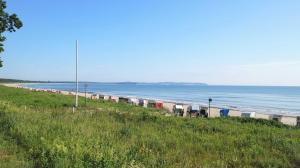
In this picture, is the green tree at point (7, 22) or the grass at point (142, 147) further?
the green tree at point (7, 22)

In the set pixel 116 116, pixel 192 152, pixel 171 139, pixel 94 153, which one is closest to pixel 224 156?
pixel 192 152

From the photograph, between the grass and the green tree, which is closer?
the grass

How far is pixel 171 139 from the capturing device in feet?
51.2

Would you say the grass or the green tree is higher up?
the green tree

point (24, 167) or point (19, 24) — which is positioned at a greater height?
point (19, 24)

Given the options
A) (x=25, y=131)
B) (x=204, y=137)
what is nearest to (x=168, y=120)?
(x=204, y=137)

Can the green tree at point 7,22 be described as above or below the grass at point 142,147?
above

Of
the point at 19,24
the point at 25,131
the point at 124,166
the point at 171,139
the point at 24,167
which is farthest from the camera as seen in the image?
the point at 19,24

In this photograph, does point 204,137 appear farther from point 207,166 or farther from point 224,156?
point 207,166

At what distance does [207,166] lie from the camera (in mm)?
Result: 11148

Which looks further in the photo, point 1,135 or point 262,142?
point 262,142

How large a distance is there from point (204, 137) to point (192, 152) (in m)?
3.39

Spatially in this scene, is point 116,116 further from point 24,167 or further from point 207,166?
point 24,167

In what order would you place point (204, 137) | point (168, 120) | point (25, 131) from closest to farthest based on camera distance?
point (25, 131)
point (204, 137)
point (168, 120)
